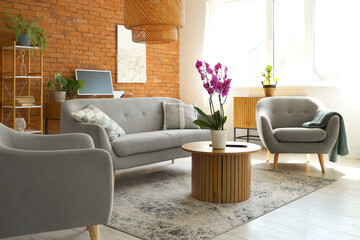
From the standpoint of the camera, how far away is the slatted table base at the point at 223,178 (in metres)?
3.26

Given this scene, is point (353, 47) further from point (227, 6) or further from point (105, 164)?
point (105, 164)

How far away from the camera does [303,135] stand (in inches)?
174

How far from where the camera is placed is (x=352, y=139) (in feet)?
18.2

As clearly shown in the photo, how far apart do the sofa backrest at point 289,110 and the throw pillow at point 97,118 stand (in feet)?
6.91

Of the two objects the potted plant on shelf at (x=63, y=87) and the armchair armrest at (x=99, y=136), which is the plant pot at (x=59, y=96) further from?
the armchair armrest at (x=99, y=136)

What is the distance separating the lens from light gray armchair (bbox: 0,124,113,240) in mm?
1971

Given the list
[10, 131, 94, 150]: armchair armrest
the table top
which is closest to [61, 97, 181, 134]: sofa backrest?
the table top

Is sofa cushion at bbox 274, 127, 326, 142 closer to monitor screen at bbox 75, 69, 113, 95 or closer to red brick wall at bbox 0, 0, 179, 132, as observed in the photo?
monitor screen at bbox 75, 69, 113, 95

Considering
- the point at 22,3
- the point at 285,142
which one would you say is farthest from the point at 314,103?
the point at 22,3

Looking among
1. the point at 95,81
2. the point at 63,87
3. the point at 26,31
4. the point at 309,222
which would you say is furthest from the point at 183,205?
the point at 95,81

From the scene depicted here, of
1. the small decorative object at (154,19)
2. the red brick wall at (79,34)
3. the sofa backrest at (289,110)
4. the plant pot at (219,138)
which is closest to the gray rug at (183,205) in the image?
the plant pot at (219,138)

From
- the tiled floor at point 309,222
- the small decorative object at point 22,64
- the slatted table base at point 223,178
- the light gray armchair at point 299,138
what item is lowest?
the tiled floor at point 309,222

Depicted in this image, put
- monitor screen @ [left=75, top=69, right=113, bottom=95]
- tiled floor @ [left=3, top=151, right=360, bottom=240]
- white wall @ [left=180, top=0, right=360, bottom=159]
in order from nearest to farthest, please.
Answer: tiled floor @ [left=3, top=151, right=360, bottom=240], white wall @ [left=180, top=0, right=360, bottom=159], monitor screen @ [left=75, top=69, right=113, bottom=95]

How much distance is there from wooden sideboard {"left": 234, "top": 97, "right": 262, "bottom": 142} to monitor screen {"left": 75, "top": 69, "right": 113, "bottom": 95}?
213 cm
